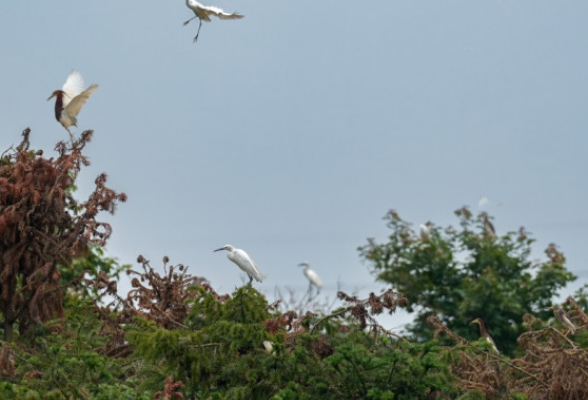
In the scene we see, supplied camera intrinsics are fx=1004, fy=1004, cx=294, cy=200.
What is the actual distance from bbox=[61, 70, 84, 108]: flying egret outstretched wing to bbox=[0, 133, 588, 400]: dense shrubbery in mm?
925

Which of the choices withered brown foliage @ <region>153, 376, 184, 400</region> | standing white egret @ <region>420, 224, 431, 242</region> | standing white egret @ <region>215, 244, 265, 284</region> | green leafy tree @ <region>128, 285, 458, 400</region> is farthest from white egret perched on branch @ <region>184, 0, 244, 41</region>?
standing white egret @ <region>420, 224, 431, 242</region>

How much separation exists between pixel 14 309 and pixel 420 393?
415cm

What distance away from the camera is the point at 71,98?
1021 cm

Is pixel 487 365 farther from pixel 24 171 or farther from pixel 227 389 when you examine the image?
pixel 24 171

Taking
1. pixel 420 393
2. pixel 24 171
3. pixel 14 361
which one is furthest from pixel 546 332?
pixel 24 171

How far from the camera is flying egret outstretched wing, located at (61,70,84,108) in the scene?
10.3 meters

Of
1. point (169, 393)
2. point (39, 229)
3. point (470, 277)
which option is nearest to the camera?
point (169, 393)

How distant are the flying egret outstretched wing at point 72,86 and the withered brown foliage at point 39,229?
1184mm

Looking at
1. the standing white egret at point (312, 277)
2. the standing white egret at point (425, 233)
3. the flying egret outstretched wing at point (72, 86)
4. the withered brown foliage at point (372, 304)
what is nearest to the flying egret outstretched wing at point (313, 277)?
the standing white egret at point (312, 277)

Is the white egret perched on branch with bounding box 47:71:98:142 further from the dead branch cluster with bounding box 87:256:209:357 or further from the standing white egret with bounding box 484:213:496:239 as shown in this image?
the standing white egret with bounding box 484:213:496:239

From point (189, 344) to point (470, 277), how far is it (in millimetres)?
13218

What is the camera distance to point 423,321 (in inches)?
736

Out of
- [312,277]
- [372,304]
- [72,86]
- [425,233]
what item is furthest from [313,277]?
[372,304]

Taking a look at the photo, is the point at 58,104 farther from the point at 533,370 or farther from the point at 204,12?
the point at 533,370
